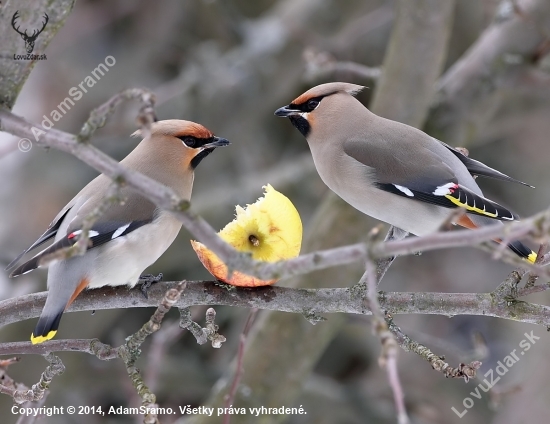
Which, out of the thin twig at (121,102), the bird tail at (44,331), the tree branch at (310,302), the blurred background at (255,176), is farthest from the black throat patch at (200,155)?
the blurred background at (255,176)

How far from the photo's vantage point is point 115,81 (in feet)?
23.2

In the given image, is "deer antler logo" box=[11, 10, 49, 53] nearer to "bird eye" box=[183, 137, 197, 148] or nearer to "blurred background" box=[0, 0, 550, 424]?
"bird eye" box=[183, 137, 197, 148]

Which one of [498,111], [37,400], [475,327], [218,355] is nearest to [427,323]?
[475,327]

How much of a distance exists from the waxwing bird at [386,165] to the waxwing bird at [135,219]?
44 centimetres

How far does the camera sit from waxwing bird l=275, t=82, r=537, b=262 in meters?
2.90

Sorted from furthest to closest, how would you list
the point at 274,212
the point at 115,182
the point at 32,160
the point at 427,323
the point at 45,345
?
the point at 427,323 < the point at 32,160 < the point at 274,212 < the point at 45,345 < the point at 115,182

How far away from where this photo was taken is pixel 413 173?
3094 mm

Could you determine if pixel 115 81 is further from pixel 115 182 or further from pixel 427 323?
pixel 115 182

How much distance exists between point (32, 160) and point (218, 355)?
255 centimetres

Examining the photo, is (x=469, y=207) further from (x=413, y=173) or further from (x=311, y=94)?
(x=311, y=94)

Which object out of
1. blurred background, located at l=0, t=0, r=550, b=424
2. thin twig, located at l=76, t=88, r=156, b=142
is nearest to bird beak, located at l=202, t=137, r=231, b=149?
thin twig, located at l=76, t=88, r=156, b=142

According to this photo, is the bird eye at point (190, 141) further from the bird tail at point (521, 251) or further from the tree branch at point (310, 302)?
the bird tail at point (521, 251)

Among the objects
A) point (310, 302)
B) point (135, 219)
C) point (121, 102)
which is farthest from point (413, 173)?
point (121, 102)

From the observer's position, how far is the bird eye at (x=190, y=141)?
9.89 ft
